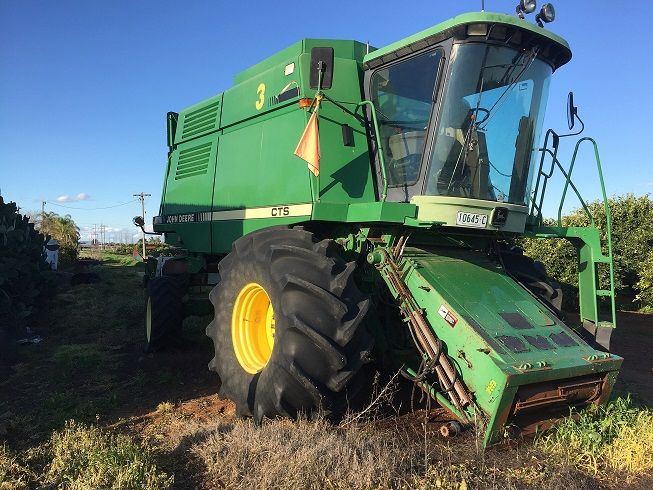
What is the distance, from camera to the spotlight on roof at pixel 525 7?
4629 mm

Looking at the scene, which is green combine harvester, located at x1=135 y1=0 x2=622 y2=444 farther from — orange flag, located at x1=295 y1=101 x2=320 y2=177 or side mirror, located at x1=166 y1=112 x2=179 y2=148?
side mirror, located at x1=166 y1=112 x2=179 y2=148

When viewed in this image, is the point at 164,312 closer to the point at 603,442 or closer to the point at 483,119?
the point at 483,119

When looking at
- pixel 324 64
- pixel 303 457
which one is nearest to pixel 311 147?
pixel 324 64

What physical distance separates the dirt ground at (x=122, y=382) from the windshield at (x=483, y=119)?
209cm

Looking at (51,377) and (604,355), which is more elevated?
(604,355)

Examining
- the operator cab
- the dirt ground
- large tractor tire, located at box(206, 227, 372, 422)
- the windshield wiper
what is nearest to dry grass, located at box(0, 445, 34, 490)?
the dirt ground

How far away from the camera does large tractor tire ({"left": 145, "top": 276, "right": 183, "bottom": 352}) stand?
7.27m

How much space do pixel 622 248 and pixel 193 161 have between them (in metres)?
11.1

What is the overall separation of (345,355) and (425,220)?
4.55ft

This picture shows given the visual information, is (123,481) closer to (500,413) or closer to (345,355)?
(345,355)

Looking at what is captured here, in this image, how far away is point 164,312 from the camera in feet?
24.0

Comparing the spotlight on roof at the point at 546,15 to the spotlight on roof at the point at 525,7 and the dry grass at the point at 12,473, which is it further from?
the dry grass at the point at 12,473

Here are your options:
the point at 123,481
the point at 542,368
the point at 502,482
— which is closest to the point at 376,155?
the point at 542,368

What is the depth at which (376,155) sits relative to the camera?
5.18 m
